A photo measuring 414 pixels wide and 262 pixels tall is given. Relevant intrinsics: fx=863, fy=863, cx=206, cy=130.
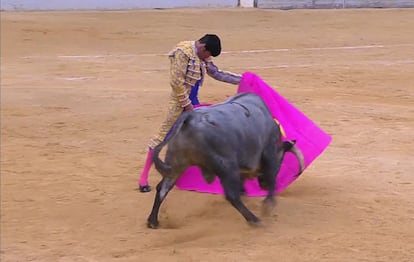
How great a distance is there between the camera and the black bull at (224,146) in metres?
5.36

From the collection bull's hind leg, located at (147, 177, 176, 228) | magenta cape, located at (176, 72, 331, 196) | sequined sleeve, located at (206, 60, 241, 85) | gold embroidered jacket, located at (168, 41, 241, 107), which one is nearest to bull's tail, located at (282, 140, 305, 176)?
magenta cape, located at (176, 72, 331, 196)

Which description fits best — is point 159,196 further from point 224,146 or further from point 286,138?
point 286,138

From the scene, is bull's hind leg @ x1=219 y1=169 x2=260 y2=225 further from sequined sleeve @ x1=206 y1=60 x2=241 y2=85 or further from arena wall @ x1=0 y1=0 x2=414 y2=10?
arena wall @ x1=0 y1=0 x2=414 y2=10

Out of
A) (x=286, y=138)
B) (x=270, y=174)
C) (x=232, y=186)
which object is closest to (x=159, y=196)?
(x=232, y=186)

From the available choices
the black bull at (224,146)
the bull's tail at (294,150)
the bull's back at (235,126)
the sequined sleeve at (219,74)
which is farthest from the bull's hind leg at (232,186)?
the sequined sleeve at (219,74)

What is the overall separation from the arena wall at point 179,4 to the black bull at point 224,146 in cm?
1495

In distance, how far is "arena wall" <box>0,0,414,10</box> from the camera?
20.2m

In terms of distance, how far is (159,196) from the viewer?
18.8ft

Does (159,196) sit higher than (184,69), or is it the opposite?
(184,69)

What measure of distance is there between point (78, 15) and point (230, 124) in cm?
1433

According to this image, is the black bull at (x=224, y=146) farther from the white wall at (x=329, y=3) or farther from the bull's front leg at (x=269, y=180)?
the white wall at (x=329, y=3)

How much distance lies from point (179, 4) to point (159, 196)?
1616cm

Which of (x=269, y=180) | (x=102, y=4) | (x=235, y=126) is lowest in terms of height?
(x=102, y=4)

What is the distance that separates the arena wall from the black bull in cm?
1495
